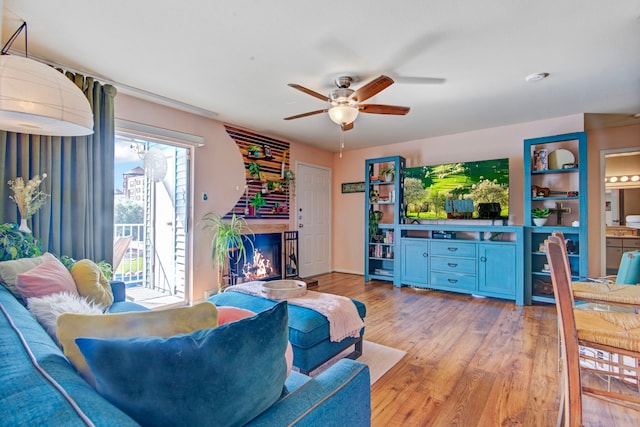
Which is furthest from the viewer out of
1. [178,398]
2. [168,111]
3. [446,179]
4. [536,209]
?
[446,179]

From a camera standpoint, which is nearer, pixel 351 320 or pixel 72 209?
pixel 351 320

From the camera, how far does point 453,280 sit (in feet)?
14.3

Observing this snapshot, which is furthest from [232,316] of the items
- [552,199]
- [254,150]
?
[552,199]

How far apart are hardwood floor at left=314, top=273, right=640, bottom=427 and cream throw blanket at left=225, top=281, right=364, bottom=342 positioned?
0.39 metres

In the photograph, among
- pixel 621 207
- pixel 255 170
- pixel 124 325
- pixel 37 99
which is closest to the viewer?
pixel 124 325

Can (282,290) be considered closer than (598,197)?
Yes

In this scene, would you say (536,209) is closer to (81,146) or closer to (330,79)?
(330,79)

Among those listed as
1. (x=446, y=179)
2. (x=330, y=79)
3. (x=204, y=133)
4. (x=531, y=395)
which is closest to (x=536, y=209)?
(x=446, y=179)

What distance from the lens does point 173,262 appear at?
4051 mm

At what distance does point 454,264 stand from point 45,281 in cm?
436

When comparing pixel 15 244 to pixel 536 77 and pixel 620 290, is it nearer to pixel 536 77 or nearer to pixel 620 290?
pixel 620 290

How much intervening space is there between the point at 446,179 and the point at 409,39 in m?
2.76

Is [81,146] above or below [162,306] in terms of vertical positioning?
above

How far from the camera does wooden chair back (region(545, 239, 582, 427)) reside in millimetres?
1293
